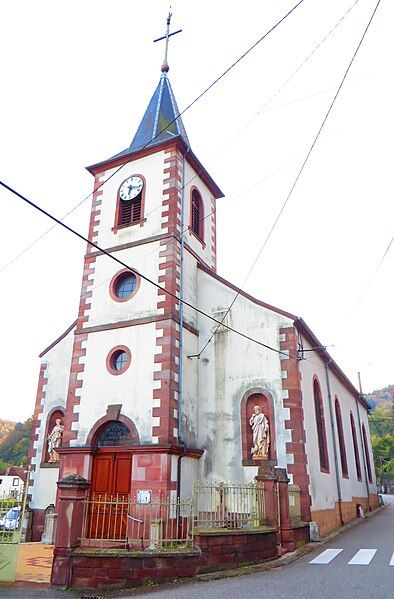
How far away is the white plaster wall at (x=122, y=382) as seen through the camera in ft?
46.5

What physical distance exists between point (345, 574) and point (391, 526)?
10.2 meters

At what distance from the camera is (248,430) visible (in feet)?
48.2

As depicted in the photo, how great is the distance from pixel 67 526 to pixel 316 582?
455cm

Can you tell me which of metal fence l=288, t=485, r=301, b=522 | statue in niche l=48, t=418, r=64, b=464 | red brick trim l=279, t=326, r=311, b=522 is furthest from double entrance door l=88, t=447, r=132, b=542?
red brick trim l=279, t=326, r=311, b=522

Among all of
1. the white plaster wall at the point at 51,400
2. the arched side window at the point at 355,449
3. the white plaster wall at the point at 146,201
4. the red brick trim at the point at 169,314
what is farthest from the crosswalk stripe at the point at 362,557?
the arched side window at the point at 355,449

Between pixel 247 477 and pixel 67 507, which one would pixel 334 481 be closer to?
pixel 247 477

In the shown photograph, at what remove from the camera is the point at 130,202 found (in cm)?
1805

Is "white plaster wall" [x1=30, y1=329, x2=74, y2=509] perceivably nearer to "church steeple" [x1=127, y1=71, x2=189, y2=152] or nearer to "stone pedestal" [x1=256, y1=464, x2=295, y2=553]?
"stone pedestal" [x1=256, y1=464, x2=295, y2=553]

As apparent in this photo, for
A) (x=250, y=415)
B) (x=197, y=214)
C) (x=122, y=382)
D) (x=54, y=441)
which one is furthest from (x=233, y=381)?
(x=197, y=214)

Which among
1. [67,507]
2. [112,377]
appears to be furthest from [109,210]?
[67,507]

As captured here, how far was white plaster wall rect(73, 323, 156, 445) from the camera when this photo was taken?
14.2 meters

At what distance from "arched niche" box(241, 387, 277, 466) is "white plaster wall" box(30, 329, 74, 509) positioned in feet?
21.4

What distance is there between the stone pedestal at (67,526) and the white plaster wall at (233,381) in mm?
5987

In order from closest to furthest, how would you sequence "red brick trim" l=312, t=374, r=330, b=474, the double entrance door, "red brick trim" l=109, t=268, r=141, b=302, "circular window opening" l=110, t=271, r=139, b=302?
1. the double entrance door
2. "red brick trim" l=109, t=268, r=141, b=302
3. "circular window opening" l=110, t=271, r=139, b=302
4. "red brick trim" l=312, t=374, r=330, b=474
